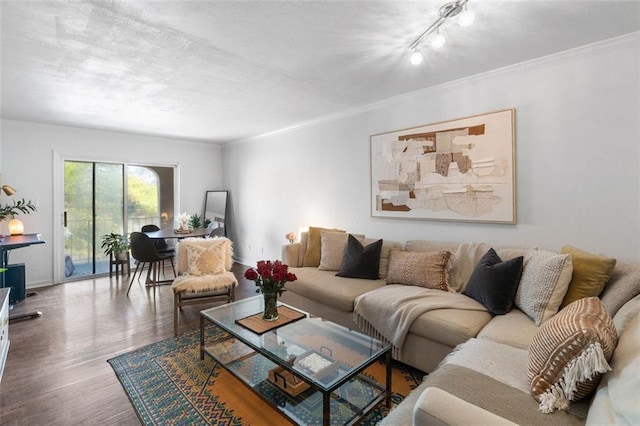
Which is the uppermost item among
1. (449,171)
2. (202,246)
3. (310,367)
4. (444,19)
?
(444,19)

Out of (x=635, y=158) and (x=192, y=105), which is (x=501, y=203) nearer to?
(x=635, y=158)

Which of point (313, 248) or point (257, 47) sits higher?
point (257, 47)

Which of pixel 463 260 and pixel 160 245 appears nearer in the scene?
pixel 463 260

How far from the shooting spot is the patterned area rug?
1.80 meters

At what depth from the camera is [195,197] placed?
615 centimetres

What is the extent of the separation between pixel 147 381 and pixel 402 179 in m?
2.91

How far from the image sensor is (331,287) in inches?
112

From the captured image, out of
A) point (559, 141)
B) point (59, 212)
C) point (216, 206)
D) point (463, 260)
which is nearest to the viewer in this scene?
point (559, 141)

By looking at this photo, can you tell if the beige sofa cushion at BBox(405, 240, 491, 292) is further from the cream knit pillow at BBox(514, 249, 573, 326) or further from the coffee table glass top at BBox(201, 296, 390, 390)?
the coffee table glass top at BBox(201, 296, 390, 390)

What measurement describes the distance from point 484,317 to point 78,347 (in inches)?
131

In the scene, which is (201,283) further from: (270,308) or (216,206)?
(216,206)

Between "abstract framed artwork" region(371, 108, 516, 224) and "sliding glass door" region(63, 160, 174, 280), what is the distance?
4.34m

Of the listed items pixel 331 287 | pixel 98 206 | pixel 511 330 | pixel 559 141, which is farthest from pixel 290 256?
pixel 98 206

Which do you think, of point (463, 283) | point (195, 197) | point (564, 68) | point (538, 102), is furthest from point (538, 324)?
point (195, 197)
